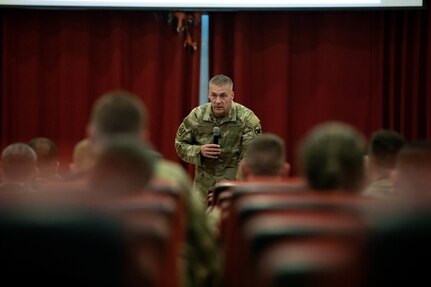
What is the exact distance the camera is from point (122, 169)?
1.54 metres

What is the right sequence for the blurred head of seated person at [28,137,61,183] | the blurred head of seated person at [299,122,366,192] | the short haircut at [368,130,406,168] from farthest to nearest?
the blurred head of seated person at [28,137,61,183] < the short haircut at [368,130,406,168] < the blurred head of seated person at [299,122,366,192]

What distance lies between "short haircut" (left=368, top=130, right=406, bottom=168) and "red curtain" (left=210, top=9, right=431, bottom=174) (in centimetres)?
308

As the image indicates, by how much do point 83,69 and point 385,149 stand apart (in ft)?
12.2

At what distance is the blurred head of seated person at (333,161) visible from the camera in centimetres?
185

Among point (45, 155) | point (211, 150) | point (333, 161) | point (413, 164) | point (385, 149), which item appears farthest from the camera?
point (211, 150)

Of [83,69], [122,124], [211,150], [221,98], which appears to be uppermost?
[83,69]

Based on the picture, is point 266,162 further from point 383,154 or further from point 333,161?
point 333,161

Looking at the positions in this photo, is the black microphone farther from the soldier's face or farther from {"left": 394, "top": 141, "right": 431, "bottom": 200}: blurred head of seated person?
{"left": 394, "top": 141, "right": 431, "bottom": 200}: blurred head of seated person

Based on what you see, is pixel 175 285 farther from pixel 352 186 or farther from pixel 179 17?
pixel 179 17

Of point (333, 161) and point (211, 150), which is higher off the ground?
point (333, 161)

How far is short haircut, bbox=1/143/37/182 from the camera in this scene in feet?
9.87

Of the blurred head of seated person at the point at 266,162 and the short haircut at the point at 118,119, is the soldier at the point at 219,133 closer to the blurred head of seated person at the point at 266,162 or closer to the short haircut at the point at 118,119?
the blurred head of seated person at the point at 266,162

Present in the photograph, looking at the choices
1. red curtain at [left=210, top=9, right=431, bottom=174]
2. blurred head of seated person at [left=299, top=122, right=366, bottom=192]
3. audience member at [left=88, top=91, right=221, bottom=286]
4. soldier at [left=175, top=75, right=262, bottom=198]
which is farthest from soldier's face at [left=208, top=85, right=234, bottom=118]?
blurred head of seated person at [left=299, top=122, right=366, bottom=192]

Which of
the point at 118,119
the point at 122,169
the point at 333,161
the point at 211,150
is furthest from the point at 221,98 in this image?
the point at 122,169
